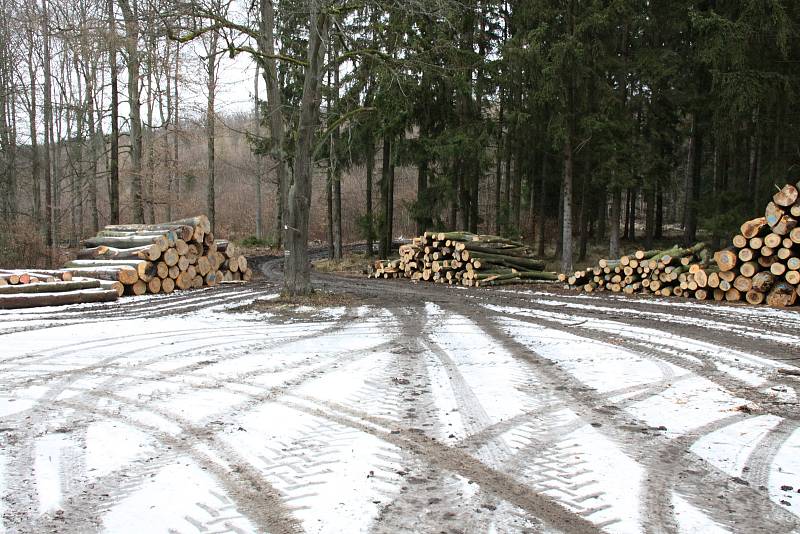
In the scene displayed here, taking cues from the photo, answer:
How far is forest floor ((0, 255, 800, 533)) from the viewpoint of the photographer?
302 centimetres

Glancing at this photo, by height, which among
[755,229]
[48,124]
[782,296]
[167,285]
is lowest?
[167,285]

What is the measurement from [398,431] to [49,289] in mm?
10729

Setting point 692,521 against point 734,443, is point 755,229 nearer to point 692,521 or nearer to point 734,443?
point 734,443

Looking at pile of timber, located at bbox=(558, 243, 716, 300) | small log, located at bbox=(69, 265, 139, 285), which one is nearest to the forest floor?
pile of timber, located at bbox=(558, 243, 716, 300)

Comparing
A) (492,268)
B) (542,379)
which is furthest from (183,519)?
(492,268)

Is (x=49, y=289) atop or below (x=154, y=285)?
atop

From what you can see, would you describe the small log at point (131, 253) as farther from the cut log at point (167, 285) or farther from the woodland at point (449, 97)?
the woodland at point (449, 97)

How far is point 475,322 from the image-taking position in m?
9.89

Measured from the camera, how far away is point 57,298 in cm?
1195

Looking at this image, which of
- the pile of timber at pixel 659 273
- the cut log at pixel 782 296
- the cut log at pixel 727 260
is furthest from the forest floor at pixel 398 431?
the pile of timber at pixel 659 273

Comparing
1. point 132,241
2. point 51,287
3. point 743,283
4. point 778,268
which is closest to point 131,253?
point 132,241

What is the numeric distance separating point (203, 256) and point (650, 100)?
1677 cm

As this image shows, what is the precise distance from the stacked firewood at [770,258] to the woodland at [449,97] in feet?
17.6

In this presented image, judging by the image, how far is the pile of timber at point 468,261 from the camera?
17688mm
